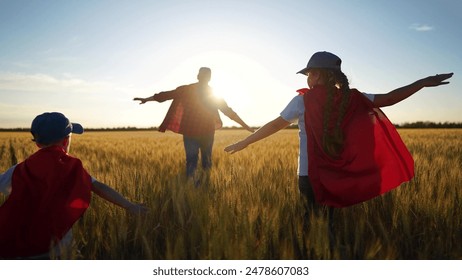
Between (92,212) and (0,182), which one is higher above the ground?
(0,182)

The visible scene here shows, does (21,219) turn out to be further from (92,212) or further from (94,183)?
(92,212)

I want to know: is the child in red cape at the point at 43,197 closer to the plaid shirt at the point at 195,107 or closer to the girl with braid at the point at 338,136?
the girl with braid at the point at 338,136

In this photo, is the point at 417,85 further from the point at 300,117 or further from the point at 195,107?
the point at 195,107

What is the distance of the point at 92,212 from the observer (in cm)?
269

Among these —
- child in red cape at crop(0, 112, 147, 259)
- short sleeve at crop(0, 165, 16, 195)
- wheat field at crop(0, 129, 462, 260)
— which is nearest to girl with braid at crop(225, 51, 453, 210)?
wheat field at crop(0, 129, 462, 260)

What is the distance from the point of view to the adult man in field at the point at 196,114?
4.34 metres

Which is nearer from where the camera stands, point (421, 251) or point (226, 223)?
point (226, 223)

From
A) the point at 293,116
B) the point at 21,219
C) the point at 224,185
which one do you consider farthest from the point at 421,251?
the point at 21,219

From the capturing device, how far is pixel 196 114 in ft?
14.3

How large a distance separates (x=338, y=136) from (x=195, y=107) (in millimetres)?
2338

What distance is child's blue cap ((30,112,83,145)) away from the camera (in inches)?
79.7

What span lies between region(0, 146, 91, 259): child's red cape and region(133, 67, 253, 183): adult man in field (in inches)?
91.8
